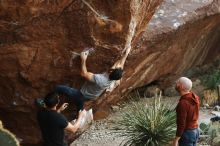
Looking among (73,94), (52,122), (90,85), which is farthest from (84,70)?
(52,122)

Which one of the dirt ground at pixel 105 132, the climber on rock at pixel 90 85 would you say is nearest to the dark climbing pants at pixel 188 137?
the climber on rock at pixel 90 85

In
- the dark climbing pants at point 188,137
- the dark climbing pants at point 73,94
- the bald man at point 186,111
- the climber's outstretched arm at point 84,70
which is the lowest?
the dark climbing pants at point 188,137

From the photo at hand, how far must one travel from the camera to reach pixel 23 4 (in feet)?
26.8

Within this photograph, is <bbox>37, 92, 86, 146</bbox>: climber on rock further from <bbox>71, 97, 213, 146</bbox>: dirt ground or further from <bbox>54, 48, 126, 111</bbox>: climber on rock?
<bbox>71, 97, 213, 146</bbox>: dirt ground

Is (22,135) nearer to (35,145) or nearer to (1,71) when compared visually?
(35,145)

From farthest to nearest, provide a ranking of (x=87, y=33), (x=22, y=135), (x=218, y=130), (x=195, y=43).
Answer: (x=195, y=43)
(x=218, y=130)
(x=22, y=135)
(x=87, y=33)

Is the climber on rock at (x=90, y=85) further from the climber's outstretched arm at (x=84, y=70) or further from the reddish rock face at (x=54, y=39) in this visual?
the reddish rock face at (x=54, y=39)

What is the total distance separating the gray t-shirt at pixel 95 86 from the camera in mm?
8680

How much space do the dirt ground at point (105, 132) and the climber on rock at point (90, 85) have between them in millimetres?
2361

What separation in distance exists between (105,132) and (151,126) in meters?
3.09

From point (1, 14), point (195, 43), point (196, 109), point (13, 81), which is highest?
point (195, 43)

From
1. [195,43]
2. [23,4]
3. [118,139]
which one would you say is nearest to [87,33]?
[23,4]

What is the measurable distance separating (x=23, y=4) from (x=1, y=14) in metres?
0.36

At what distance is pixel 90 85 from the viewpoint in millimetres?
8836
